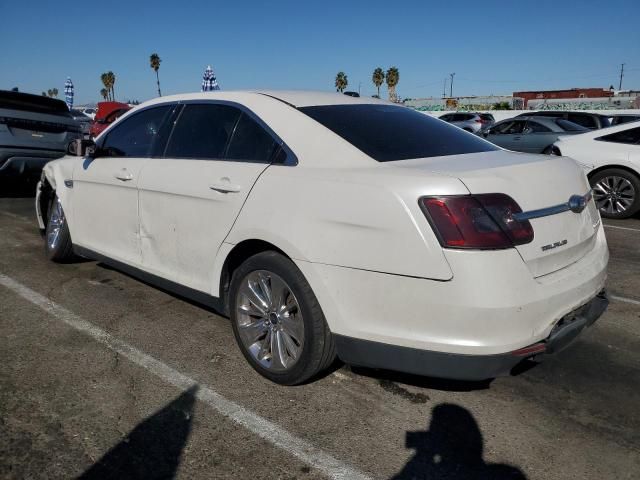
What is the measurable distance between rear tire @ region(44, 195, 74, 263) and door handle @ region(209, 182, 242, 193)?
7.67ft

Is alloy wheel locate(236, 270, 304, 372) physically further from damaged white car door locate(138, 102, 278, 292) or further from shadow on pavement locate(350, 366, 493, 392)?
shadow on pavement locate(350, 366, 493, 392)

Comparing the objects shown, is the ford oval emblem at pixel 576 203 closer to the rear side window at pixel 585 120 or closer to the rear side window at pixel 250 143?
the rear side window at pixel 250 143

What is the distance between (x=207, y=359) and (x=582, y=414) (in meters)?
2.09

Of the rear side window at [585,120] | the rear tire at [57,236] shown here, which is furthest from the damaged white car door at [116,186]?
the rear side window at [585,120]

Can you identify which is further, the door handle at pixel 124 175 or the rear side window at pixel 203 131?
the door handle at pixel 124 175

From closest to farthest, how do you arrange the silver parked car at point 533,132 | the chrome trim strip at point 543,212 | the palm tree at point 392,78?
1. the chrome trim strip at point 543,212
2. the silver parked car at point 533,132
3. the palm tree at point 392,78

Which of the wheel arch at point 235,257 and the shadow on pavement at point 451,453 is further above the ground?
the wheel arch at point 235,257

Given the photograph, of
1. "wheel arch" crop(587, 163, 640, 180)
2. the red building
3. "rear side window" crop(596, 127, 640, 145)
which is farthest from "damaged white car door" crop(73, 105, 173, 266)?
the red building

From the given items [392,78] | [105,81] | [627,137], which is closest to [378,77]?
[392,78]

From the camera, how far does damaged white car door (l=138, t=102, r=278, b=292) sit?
3.15m

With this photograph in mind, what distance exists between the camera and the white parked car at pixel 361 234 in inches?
92.2

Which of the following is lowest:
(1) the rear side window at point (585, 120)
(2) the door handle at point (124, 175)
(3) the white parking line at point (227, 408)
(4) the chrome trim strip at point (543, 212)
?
(3) the white parking line at point (227, 408)

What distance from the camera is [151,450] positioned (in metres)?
2.45

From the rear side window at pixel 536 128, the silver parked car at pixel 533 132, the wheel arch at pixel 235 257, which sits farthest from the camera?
the rear side window at pixel 536 128
